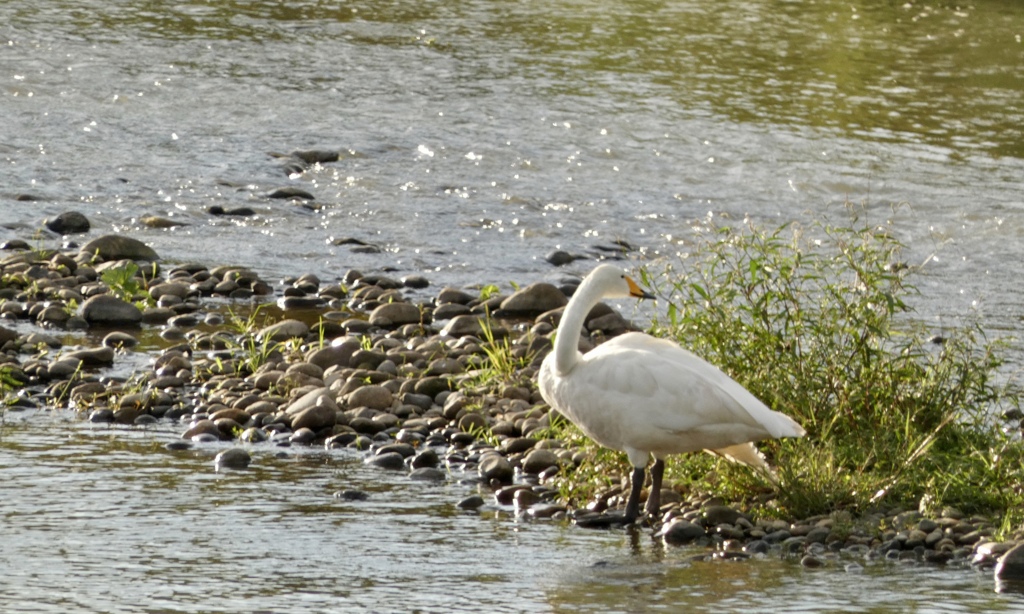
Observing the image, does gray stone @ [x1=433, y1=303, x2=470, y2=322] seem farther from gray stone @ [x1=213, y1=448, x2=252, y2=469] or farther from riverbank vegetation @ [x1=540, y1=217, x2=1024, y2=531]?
gray stone @ [x1=213, y1=448, x2=252, y2=469]

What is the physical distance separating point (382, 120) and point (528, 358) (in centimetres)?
894

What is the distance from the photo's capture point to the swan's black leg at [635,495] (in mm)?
6570

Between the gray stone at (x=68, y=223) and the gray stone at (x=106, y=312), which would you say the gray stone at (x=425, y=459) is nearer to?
the gray stone at (x=106, y=312)

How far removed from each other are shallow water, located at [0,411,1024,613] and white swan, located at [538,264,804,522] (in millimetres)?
440

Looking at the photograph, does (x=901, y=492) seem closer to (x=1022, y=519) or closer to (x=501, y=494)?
(x=1022, y=519)

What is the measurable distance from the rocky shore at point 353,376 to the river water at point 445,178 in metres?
0.24

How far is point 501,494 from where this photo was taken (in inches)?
270

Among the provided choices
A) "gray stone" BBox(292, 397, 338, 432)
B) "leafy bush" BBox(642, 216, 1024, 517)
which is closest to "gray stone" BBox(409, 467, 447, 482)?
"gray stone" BBox(292, 397, 338, 432)

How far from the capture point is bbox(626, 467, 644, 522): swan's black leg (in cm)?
657

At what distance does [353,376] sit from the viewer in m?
8.33

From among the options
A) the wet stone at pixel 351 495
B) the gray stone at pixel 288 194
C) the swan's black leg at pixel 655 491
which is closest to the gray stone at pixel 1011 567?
the swan's black leg at pixel 655 491

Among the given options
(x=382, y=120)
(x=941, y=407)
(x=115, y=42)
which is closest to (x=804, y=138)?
(x=382, y=120)

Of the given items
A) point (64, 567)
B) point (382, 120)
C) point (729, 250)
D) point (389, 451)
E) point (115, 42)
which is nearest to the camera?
point (64, 567)

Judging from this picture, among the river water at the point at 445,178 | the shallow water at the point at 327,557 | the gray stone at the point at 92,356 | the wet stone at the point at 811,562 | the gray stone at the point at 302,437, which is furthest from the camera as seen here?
the gray stone at the point at 92,356
